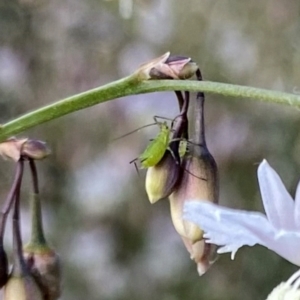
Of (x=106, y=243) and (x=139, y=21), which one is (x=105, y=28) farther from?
(x=106, y=243)

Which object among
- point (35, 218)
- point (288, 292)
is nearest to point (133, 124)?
point (35, 218)

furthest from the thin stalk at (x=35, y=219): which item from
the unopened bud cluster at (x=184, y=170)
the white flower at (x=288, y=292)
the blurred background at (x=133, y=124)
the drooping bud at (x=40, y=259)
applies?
the blurred background at (x=133, y=124)

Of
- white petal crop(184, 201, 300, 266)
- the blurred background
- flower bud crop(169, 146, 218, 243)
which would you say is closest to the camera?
white petal crop(184, 201, 300, 266)

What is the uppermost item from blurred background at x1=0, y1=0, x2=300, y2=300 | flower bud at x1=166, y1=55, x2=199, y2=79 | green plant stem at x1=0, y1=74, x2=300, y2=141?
flower bud at x1=166, y1=55, x2=199, y2=79

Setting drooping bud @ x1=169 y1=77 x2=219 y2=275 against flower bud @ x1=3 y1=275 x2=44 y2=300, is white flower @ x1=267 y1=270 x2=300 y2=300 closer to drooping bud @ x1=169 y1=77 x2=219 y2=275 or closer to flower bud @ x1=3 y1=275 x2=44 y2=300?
drooping bud @ x1=169 y1=77 x2=219 y2=275

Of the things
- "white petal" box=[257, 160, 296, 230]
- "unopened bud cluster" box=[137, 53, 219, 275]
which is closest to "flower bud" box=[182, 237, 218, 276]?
"unopened bud cluster" box=[137, 53, 219, 275]

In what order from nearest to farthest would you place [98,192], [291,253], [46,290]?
[291,253], [46,290], [98,192]

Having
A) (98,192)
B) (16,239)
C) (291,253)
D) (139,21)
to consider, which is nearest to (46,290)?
(16,239)
